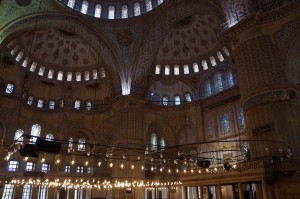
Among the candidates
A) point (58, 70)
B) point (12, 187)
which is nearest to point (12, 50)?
point (58, 70)

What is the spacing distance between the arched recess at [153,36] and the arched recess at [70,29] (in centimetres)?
161

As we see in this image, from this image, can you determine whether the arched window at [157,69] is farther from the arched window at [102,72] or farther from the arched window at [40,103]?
the arched window at [40,103]

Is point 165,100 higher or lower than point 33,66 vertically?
lower

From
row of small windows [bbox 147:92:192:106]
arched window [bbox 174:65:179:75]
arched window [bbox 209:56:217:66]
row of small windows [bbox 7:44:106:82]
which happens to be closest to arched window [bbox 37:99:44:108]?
row of small windows [bbox 7:44:106:82]

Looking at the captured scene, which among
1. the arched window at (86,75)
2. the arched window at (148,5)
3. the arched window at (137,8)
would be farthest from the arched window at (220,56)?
the arched window at (86,75)

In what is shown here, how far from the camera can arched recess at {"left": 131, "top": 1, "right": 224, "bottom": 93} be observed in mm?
19156

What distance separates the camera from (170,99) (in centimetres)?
2556

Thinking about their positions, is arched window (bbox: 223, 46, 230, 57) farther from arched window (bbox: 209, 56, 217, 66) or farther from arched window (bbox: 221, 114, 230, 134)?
arched window (bbox: 221, 114, 230, 134)

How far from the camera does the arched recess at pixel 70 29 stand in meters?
17.5

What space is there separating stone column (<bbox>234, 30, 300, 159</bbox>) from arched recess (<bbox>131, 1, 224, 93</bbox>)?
701 cm

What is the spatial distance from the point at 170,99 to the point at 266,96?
47.8 feet

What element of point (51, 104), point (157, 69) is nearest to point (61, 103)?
point (51, 104)

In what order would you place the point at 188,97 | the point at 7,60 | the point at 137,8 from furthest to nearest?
1. the point at 188,97
2. the point at 7,60
3. the point at 137,8

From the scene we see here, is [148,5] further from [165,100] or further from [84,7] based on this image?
[165,100]
